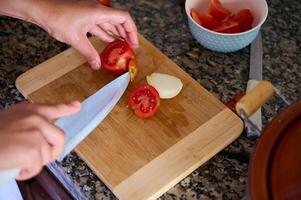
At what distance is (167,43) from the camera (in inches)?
42.0

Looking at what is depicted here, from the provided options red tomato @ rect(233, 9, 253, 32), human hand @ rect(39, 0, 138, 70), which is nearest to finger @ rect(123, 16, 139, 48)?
human hand @ rect(39, 0, 138, 70)

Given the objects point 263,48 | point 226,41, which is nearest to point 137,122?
point 226,41

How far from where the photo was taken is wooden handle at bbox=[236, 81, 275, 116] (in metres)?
0.81

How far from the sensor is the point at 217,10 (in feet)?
3.34

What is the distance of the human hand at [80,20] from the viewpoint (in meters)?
0.89

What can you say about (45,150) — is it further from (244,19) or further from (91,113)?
(244,19)

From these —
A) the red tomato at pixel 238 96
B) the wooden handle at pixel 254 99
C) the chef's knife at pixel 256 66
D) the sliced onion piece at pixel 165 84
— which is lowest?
the red tomato at pixel 238 96

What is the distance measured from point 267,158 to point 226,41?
388mm

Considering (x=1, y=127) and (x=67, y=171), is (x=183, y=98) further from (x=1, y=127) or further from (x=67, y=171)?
(x=1, y=127)

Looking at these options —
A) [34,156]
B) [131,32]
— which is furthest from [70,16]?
[34,156]

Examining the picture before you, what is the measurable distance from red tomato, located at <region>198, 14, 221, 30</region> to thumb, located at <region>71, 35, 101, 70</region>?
24 centimetres

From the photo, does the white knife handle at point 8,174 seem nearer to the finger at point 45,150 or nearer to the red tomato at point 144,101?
the finger at point 45,150

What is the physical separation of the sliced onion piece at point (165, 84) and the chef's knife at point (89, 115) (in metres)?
0.05

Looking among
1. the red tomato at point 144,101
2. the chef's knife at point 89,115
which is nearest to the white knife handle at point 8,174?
the chef's knife at point 89,115
